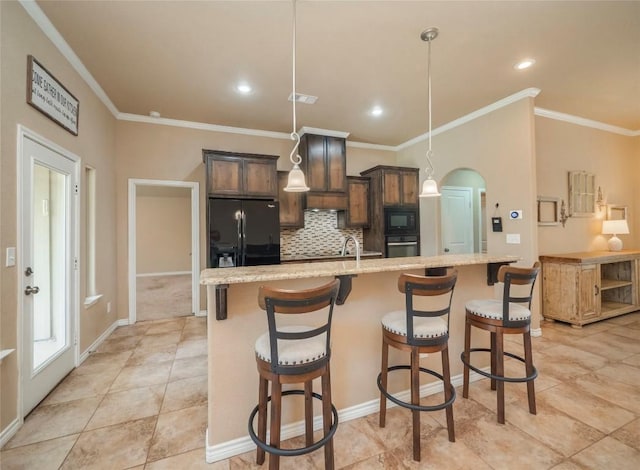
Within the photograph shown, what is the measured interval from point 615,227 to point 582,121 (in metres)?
1.74

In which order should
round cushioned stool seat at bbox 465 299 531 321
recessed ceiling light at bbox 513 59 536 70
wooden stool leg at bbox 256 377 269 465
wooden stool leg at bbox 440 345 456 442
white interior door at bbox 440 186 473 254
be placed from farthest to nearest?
white interior door at bbox 440 186 473 254 < recessed ceiling light at bbox 513 59 536 70 < round cushioned stool seat at bbox 465 299 531 321 < wooden stool leg at bbox 440 345 456 442 < wooden stool leg at bbox 256 377 269 465

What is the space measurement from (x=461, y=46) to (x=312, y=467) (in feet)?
11.4

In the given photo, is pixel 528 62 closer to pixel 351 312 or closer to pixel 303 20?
pixel 303 20

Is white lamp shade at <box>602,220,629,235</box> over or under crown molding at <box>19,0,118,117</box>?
under

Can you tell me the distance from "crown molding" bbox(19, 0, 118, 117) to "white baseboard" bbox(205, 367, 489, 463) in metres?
3.23

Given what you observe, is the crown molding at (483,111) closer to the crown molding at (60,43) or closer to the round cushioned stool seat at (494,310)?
the round cushioned stool seat at (494,310)

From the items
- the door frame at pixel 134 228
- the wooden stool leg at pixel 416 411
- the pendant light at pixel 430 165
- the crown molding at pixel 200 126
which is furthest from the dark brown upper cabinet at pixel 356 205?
the wooden stool leg at pixel 416 411

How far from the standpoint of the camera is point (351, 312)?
81.8 inches

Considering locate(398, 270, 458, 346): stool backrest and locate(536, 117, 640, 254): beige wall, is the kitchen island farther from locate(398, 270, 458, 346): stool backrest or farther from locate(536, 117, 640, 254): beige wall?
locate(536, 117, 640, 254): beige wall

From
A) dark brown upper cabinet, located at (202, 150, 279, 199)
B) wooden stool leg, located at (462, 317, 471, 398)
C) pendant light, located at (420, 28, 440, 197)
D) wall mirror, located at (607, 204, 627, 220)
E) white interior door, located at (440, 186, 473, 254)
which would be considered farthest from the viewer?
white interior door, located at (440, 186, 473, 254)

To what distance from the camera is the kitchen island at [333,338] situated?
171 cm

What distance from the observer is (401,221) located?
495cm

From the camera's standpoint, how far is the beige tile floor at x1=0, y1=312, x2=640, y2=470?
5.48 ft

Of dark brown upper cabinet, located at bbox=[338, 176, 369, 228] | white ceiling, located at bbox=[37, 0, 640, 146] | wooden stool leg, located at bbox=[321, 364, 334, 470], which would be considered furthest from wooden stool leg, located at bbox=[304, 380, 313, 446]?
dark brown upper cabinet, located at bbox=[338, 176, 369, 228]
